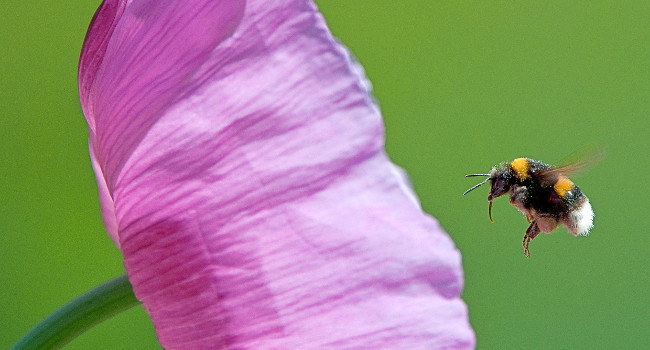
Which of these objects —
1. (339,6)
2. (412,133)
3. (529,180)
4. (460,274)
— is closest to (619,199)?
(412,133)

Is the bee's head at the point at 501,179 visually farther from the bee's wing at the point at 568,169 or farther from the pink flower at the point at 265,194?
the pink flower at the point at 265,194

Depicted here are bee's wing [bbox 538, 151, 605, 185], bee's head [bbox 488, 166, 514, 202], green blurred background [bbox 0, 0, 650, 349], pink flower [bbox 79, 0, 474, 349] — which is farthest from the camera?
green blurred background [bbox 0, 0, 650, 349]

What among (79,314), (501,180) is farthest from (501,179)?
(79,314)

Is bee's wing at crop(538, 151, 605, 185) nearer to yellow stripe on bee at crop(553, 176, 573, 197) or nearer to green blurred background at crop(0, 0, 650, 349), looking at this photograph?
yellow stripe on bee at crop(553, 176, 573, 197)

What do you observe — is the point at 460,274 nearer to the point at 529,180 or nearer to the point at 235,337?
the point at 235,337

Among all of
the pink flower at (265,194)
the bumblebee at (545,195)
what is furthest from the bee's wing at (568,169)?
the pink flower at (265,194)

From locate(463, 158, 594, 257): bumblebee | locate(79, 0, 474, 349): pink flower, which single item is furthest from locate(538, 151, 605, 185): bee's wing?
locate(79, 0, 474, 349): pink flower

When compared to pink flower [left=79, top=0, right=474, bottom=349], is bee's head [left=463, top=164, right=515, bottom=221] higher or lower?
lower

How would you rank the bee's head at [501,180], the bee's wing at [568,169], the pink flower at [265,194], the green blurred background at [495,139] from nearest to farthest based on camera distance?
the pink flower at [265,194] → the bee's wing at [568,169] → the bee's head at [501,180] → the green blurred background at [495,139]
